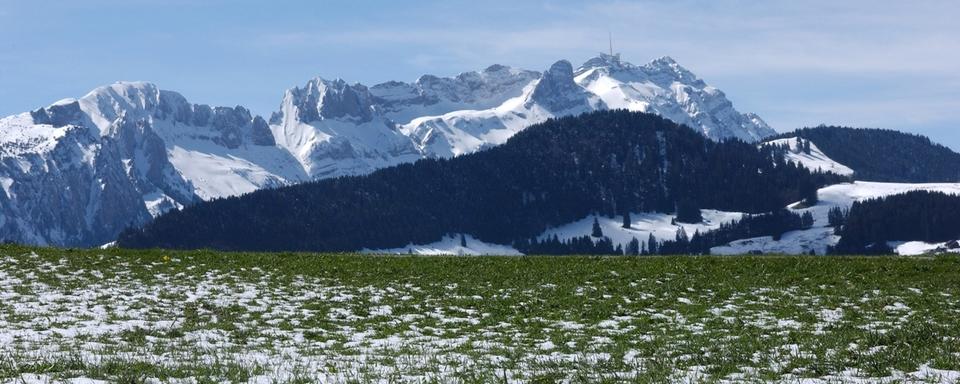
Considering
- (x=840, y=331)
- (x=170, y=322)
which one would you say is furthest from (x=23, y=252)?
(x=840, y=331)

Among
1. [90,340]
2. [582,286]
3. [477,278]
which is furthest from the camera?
[477,278]

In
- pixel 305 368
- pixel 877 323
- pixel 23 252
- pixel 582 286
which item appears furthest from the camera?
pixel 23 252

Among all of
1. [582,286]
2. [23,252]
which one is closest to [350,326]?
[582,286]

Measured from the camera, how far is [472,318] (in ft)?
113

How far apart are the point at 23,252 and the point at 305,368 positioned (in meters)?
32.1

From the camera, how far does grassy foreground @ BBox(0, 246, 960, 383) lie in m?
21.9

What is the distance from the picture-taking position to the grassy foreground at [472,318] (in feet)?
71.9

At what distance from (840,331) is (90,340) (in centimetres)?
2096

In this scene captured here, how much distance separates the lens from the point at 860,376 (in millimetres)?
20609

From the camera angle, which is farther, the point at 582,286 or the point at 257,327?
the point at 582,286

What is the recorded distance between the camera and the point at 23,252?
48.8 meters

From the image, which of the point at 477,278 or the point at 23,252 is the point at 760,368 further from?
the point at 23,252

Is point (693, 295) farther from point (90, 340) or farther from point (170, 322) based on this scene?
point (90, 340)

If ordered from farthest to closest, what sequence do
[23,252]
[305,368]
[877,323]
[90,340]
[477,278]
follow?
[23,252], [477,278], [877,323], [90,340], [305,368]
